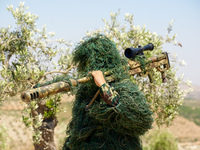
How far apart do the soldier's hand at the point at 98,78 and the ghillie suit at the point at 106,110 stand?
0.31 feet

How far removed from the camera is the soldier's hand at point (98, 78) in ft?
10.5

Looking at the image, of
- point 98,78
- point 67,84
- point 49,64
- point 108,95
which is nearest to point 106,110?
point 108,95

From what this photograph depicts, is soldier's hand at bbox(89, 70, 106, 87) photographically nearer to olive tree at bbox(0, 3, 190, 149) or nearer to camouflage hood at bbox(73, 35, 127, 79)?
camouflage hood at bbox(73, 35, 127, 79)

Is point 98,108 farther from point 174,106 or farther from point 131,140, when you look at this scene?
point 174,106

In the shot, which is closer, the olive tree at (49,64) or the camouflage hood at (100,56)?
the camouflage hood at (100,56)

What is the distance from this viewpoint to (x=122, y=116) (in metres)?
3.15

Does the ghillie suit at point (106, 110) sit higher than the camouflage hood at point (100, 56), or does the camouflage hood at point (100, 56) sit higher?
the camouflage hood at point (100, 56)

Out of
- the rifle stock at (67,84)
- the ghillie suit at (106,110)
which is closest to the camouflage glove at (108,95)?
the ghillie suit at (106,110)

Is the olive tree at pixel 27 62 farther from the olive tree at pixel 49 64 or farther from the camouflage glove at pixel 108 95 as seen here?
the camouflage glove at pixel 108 95

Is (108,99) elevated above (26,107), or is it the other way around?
(26,107)

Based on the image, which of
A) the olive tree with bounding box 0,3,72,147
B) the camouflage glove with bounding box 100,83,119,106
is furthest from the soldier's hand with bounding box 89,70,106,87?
the olive tree with bounding box 0,3,72,147

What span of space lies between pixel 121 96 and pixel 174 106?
10.7 ft

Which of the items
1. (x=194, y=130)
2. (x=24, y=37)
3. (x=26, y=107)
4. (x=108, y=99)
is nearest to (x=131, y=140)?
(x=108, y=99)

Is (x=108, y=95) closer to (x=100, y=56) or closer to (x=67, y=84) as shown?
(x=67, y=84)
